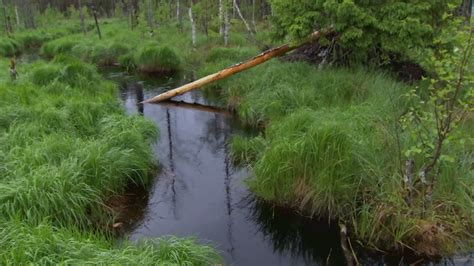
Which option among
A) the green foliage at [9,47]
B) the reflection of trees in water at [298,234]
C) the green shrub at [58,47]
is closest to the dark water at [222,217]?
the reflection of trees in water at [298,234]

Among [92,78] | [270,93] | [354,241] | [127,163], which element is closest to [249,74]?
[270,93]

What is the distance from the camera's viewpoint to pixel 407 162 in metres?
4.78

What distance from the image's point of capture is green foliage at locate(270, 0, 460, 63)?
826 cm

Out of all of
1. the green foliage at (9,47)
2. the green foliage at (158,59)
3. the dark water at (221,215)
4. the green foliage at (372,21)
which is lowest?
the green foliage at (9,47)

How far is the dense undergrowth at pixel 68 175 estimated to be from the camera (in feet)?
12.7

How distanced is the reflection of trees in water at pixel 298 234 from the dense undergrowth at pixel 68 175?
998 mm

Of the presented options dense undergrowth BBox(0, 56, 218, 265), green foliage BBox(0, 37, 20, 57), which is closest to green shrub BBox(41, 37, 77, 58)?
green foliage BBox(0, 37, 20, 57)

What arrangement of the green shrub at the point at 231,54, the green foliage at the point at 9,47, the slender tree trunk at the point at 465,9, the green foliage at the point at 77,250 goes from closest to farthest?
the green foliage at the point at 77,250, the slender tree trunk at the point at 465,9, the green shrub at the point at 231,54, the green foliage at the point at 9,47

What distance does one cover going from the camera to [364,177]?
5.25 m

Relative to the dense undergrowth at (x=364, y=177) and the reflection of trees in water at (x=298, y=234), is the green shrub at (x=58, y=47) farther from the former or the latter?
the reflection of trees in water at (x=298, y=234)

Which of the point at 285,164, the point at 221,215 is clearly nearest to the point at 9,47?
the point at 221,215

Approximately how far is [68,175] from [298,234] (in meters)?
2.81

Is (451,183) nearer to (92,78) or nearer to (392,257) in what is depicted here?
(392,257)

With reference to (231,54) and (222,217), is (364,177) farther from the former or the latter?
(231,54)
